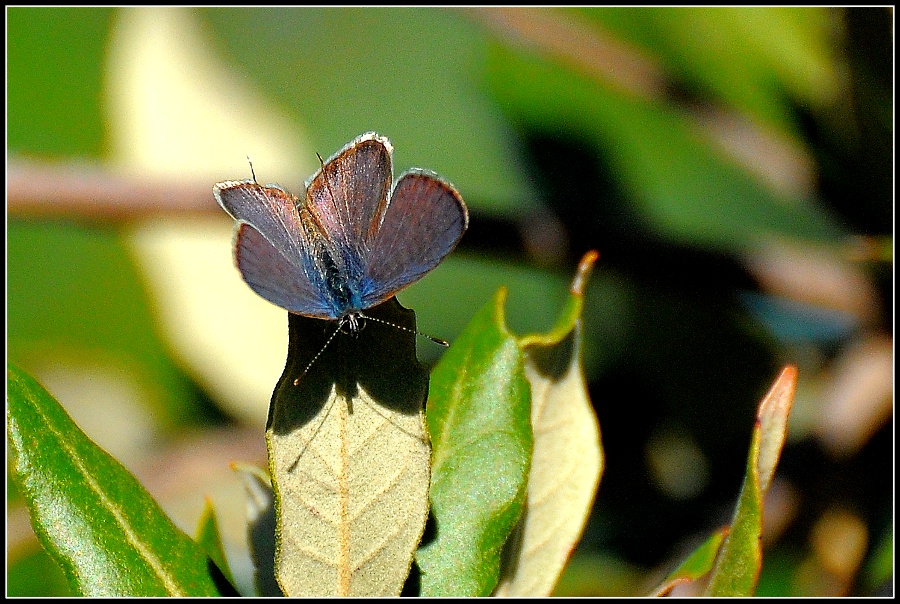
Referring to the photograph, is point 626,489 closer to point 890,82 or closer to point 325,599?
point 890,82

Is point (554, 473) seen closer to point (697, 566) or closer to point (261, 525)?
point (697, 566)

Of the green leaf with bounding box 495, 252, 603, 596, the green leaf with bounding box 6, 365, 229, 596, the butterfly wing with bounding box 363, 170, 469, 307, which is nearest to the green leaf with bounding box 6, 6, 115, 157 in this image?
the butterfly wing with bounding box 363, 170, 469, 307

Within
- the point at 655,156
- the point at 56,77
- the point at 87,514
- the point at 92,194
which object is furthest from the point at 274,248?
the point at 56,77

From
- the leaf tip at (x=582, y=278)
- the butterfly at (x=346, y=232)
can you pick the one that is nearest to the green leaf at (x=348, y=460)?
the butterfly at (x=346, y=232)

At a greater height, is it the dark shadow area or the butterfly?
the butterfly

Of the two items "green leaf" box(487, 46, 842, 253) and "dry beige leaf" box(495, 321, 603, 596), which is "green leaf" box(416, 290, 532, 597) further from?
"green leaf" box(487, 46, 842, 253)

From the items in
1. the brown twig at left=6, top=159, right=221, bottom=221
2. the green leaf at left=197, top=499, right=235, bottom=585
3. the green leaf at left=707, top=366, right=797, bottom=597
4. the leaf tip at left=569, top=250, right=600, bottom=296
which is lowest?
the green leaf at left=197, top=499, right=235, bottom=585

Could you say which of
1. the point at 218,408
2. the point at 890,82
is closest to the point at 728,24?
the point at 890,82
